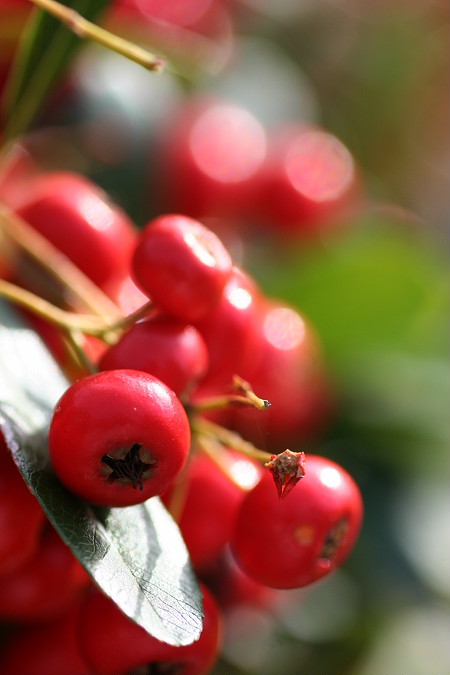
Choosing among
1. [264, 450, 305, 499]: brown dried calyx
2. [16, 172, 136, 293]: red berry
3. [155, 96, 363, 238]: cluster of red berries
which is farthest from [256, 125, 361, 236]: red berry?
[264, 450, 305, 499]: brown dried calyx

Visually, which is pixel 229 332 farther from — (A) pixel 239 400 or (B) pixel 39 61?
(B) pixel 39 61

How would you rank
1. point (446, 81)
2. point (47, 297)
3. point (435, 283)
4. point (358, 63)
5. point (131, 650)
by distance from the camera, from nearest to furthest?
point (131, 650), point (47, 297), point (435, 283), point (358, 63), point (446, 81)

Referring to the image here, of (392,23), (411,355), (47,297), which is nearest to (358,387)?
(411,355)

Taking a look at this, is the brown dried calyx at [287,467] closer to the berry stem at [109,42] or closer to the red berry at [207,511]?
the red berry at [207,511]

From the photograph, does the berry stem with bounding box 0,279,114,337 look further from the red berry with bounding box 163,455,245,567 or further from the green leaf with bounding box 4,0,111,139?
the green leaf with bounding box 4,0,111,139

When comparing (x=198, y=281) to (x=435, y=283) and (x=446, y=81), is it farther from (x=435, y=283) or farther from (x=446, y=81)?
(x=446, y=81)

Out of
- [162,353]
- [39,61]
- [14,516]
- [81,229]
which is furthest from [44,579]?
[39,61]
